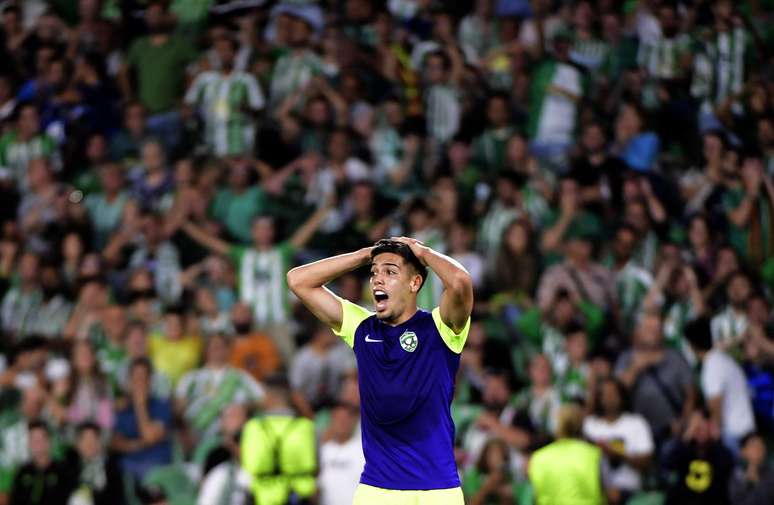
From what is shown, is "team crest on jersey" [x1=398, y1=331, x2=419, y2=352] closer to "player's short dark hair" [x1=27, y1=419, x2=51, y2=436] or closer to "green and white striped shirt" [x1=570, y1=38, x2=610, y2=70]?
"player's short dark hair" [x1=27, y1=419, x2=51, y2=436]

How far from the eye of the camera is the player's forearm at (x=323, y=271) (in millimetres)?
5887

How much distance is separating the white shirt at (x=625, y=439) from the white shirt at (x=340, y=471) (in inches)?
65.0

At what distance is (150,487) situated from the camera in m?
10.6

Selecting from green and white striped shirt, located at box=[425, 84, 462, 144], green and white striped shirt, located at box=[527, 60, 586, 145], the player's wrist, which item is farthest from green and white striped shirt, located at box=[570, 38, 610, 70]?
the player's wrist

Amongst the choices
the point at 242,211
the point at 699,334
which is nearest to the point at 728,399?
the point at 699,334

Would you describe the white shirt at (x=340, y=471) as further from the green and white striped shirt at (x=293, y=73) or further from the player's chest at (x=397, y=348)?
the player's chest at (x=397, y=348)

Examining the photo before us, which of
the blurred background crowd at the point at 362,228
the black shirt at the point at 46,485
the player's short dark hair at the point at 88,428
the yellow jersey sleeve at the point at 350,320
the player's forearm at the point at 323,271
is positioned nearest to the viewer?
the player's forearm at the point at 323,271

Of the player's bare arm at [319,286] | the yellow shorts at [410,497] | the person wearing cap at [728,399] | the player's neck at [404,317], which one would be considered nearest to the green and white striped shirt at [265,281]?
the person wearing cap at [728,399]

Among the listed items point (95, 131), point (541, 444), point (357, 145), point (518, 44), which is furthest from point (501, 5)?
point (541, 444)

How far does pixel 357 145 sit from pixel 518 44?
5.73ft

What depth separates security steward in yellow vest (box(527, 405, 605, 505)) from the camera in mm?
9508

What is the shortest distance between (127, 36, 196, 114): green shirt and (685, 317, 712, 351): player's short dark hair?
206 inches

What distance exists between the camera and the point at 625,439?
9.97m

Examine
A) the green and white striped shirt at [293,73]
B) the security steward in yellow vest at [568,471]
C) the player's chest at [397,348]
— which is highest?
the green and white striped shirt at [293,73]
